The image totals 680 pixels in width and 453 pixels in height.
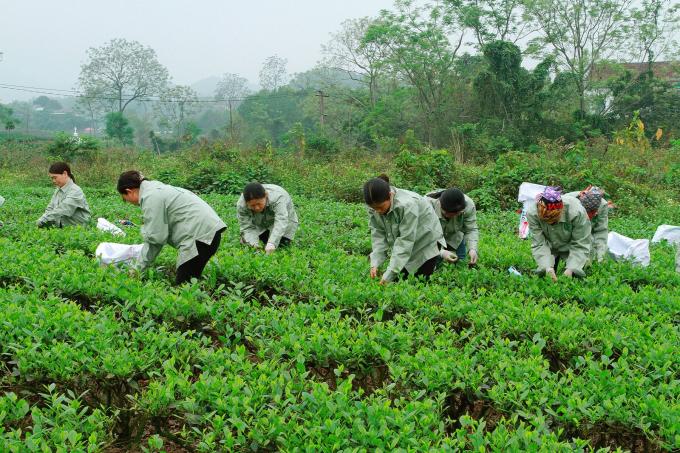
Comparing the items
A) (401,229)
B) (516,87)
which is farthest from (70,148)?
(401,229)

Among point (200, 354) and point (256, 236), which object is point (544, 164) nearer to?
point (256, 236)

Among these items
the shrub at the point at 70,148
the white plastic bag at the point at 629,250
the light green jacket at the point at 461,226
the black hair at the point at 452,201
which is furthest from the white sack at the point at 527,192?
the shrub at the point at 70,148

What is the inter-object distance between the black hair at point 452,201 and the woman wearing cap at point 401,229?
258 millimetres

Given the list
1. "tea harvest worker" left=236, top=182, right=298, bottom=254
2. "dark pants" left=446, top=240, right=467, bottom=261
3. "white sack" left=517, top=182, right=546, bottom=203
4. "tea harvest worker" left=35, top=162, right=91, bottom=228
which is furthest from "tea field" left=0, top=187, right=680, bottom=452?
"white sack" left=517, top=182, right=546, bottom=203

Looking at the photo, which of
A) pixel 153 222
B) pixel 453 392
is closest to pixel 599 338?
pixel 453 392

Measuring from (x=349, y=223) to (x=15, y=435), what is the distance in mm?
7802

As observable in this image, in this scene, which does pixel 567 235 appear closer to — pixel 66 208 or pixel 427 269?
pixel 427 269

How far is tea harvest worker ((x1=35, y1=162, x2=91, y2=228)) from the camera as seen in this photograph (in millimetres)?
7758

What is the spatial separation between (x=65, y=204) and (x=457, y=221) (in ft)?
17.2

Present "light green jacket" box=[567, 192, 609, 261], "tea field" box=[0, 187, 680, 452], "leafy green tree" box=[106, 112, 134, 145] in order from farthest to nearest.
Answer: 1. "leafy green tree" box=[106, 112, 134, 145]
2. "light green jacket" box=[567, 192, 609, 261]
3. "tea field" box=[0, 187, 680, 452]

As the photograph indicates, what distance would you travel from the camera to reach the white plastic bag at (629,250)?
22.9 feet

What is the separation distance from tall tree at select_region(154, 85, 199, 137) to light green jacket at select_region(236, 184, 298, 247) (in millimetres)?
42594

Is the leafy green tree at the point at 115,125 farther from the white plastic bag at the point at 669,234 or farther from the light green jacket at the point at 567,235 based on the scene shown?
the light green jacket at the point at 567,235

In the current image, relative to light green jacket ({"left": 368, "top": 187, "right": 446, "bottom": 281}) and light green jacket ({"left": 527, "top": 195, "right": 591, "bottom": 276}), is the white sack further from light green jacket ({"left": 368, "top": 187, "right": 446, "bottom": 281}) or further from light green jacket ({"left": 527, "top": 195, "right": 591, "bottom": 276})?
light green jacket ({"left": 368, "top": 187, "right": 446, "bottom": 281})
